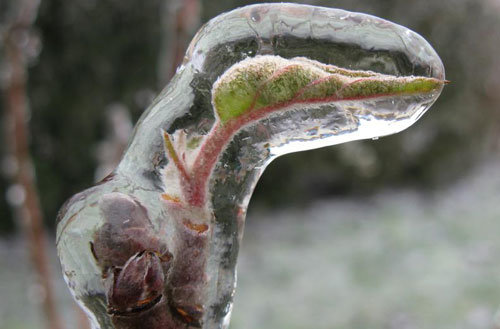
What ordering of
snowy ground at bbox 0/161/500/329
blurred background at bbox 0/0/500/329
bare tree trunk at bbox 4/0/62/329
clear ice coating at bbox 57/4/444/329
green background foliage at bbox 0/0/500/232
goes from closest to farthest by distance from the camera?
clear ice coating at bbox 57/4/444/329 → bare tree trunk at bbox 4/0/62/329 → snowy ground at bbox 0/161/500/329 → blurred background at bbox 0/0/500/329 → green background foliage at bbox 0/0/500/232

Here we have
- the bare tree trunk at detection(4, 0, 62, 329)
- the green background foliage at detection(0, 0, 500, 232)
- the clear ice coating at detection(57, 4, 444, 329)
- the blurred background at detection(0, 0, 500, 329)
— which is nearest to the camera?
the clear ice coating at detection(57, 4, 444, 329)

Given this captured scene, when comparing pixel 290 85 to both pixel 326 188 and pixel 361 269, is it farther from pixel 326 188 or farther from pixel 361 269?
pixel 326 188

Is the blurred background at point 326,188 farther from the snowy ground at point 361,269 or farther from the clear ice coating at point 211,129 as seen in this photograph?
the clear ice coating at point 211,129

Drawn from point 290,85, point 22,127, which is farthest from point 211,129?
point 22,127

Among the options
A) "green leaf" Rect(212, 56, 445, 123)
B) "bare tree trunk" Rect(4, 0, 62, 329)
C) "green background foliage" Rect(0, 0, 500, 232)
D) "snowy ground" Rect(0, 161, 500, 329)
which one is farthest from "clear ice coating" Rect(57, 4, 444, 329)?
"green background foliage" Rect(0, 0, 500, 232)

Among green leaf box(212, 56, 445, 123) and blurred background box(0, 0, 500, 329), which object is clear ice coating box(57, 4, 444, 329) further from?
blurred background box(0, 0, 500, 329)

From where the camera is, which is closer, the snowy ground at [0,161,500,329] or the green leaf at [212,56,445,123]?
the green leaf at [212,56,445,123]

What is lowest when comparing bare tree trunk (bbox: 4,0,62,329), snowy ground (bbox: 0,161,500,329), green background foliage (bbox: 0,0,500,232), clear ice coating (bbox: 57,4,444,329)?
snowy ground (bbox: 0,161,500,329)
